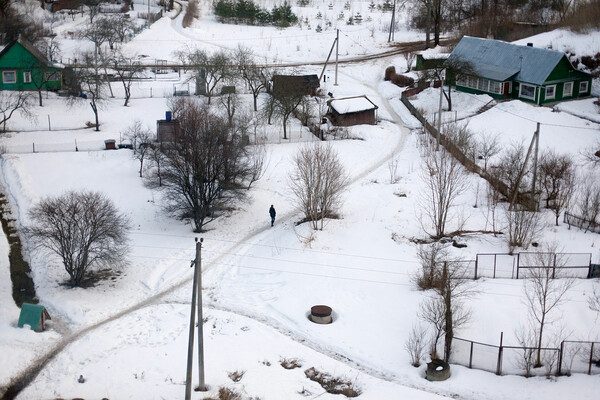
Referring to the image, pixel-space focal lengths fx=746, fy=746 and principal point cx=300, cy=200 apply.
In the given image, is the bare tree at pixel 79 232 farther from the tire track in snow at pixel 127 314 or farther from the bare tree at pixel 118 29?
the bare tree at pixel 118 29

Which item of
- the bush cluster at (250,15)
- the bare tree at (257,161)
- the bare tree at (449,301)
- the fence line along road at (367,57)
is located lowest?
the bare tree at (449,301)

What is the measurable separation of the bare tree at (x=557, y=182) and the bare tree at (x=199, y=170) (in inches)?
586

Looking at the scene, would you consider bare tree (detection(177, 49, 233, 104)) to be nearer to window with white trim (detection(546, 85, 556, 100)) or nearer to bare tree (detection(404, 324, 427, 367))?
window with white trim (detection(546, 85, 556, 100))

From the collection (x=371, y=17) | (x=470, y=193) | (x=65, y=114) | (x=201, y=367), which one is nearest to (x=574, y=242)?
(x=470, y=193)

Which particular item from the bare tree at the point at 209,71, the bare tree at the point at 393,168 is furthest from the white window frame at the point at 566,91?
the bare tree at the point at 209,71

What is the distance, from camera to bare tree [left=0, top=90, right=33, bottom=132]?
1905 inches

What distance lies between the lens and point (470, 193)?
38.4 m

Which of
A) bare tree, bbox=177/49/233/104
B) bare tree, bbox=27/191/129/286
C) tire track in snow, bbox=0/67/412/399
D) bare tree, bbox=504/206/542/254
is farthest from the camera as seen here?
bare tree, bbox=177/49/233/104

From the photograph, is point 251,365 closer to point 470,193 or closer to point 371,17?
point 470,193

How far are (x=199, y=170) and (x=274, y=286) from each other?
8058mm

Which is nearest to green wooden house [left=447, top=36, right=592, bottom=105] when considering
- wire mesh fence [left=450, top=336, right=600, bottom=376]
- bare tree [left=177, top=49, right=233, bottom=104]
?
bare tree [left=177, top=49, right=233, bottom=104]

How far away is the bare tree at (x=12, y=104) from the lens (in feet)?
159

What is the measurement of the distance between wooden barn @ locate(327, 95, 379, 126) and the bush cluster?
33426 millimetres

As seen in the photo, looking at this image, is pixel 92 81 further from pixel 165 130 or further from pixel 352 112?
pixel 352 112
